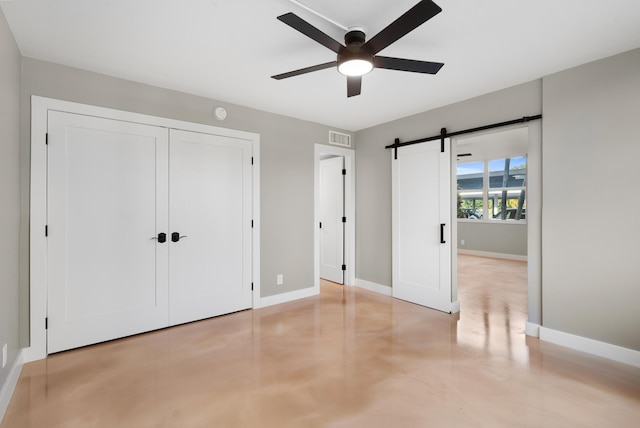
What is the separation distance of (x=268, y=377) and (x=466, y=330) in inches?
85.5

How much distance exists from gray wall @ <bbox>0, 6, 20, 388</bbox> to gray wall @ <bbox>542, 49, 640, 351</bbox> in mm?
4443

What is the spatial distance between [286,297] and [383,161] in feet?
8.11

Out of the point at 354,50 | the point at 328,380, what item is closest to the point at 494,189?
the point at 354,50

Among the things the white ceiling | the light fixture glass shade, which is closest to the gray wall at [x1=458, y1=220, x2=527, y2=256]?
the white ceiling

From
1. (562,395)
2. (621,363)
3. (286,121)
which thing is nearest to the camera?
(562,395)

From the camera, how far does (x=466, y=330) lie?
3.21 metres

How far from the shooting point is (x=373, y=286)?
4723mm

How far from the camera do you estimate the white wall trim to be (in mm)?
3942

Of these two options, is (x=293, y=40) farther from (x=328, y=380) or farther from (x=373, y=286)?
(x=373, y=286)

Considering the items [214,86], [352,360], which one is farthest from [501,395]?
[214,86]

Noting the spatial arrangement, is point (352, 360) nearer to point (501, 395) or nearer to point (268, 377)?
point (268, 377)

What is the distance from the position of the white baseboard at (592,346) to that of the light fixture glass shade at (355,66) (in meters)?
3.01

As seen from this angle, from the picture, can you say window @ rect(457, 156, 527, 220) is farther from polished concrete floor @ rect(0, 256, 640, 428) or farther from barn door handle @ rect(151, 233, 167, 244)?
barn door handle @ rect(151, 233, 167, 244)

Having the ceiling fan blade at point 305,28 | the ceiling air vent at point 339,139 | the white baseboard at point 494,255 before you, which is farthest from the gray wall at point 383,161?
the white baseboard at point 494,255
